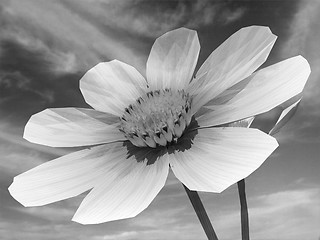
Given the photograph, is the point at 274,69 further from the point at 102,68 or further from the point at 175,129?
the point at 102,68

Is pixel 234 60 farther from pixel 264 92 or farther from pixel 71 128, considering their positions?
pixel 71 128

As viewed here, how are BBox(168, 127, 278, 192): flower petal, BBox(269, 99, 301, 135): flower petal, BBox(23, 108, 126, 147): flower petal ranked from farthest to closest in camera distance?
BBox(23, 108, 126, 147): flower petal, BBox(269, 99, 301, 135): flower petal, BBox(168, 127, 278, 192): flower petal

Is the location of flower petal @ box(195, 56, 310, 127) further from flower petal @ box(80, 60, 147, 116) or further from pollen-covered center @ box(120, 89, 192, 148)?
flower petal @ box(80, 60, 147, 116)

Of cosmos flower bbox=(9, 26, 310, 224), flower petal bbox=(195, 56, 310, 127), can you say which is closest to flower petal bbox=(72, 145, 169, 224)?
cosmos flower bbox=(9, 26, 310, 224)

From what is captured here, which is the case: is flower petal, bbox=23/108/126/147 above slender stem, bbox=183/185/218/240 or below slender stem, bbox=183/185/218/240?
above

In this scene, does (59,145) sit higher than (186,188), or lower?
higher

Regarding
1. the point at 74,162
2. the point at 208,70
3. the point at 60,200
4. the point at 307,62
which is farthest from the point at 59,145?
the point at 307,62
